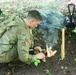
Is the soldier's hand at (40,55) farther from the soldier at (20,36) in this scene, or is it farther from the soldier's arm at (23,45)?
the soldier's arm at (23,45)

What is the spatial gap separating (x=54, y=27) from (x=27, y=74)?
2.95 ft

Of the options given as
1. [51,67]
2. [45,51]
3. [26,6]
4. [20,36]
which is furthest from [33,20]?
[26,6]

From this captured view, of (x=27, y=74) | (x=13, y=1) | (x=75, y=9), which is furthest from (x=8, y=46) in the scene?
(x=13, y=1)

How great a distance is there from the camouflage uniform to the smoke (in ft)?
2.36

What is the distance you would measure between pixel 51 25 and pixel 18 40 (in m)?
0.93

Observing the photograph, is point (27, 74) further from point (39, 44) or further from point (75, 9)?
point (75, 9)

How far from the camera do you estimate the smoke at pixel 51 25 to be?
160 inches

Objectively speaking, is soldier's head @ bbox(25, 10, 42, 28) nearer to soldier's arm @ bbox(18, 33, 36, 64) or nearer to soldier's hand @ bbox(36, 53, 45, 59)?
soldier's arm @ bbox(18, 33, 36, 64)

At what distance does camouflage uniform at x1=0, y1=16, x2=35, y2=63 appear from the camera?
330 cm

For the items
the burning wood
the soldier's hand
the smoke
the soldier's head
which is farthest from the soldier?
the smoke

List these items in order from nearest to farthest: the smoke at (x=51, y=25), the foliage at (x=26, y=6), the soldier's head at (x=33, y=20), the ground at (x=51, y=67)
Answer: the soldier's head at (x=33, y=20) → the ground at (x=51, y=67) → the smoke at (x=51, y=25) → the foliage at (x=26, y=6)

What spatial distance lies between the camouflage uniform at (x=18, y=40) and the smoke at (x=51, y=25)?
0.72 metres

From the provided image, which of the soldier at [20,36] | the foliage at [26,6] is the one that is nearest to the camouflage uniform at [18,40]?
the soldier at [20,36]

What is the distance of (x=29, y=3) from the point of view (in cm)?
567
